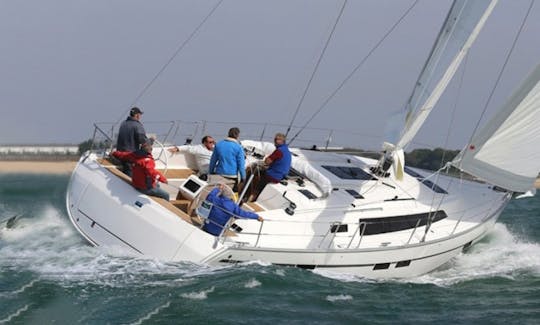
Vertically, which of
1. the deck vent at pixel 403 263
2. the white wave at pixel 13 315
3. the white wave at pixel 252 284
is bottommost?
the white wave at pixel 13 315

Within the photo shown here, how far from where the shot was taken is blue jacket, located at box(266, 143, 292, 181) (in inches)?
402

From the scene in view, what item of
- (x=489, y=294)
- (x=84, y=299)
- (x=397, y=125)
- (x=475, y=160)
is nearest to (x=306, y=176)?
(x=397, y=125)

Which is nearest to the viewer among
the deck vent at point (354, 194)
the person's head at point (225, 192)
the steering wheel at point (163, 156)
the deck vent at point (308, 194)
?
the person's head at point (225, 192)

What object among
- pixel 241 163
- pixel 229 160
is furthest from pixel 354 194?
pixel 229 160

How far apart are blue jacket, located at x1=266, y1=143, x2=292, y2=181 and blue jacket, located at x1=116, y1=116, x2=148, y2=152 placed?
189cm

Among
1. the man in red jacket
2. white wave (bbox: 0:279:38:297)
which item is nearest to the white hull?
the man in red jacket

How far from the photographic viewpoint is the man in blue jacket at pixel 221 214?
336 inches

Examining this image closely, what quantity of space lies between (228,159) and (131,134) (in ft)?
5.42

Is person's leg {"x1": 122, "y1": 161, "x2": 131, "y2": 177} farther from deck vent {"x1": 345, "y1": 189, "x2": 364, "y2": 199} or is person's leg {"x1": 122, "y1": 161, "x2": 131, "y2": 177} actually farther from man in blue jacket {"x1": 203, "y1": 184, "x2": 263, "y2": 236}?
deck vent {"x1": 345, "y1": 189, "x2": 364, "y2": 199}

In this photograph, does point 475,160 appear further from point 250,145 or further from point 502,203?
point 250,145

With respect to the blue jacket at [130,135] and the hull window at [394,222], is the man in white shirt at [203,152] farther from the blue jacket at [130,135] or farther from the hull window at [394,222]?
the hull window at [394,222]

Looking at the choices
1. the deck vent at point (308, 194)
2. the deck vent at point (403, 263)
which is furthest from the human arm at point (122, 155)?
the deck vent at point (403, 263)

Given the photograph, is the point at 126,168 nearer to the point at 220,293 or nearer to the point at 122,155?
the point at 122,155

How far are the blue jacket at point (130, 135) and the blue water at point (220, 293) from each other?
57.9 inches
